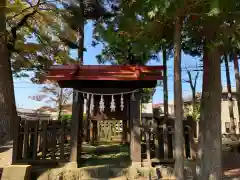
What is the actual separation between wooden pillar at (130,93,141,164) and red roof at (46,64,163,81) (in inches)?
27.6

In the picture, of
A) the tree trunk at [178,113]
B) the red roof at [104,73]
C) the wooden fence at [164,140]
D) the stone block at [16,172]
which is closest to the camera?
the tree trunk at [178,113]

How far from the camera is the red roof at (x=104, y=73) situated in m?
5.67

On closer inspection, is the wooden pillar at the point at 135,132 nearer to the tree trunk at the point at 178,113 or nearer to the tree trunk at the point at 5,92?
the tree trunk at the point at 178,113

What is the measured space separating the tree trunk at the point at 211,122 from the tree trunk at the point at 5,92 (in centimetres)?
610

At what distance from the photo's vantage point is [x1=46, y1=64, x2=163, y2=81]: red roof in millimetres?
5672

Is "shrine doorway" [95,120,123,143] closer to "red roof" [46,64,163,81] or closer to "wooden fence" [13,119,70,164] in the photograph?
"wooden fence" [13,119,70,164]

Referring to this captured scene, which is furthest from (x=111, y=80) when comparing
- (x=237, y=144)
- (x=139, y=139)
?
(x=237, y=144)

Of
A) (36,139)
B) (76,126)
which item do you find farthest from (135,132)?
(36,139)

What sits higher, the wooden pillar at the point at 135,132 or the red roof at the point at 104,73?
the red roof at the point at 104,73

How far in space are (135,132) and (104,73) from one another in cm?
174

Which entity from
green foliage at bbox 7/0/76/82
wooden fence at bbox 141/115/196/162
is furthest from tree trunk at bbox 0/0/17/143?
wooden fence at bbox 141/115/196/162

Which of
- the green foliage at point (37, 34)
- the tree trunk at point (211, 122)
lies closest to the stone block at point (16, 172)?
the tree trunk at point (211, 122)

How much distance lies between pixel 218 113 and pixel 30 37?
925cm

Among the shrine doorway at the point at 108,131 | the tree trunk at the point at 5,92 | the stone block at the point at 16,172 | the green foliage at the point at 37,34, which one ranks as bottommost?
the stone block at the point at 16,172
